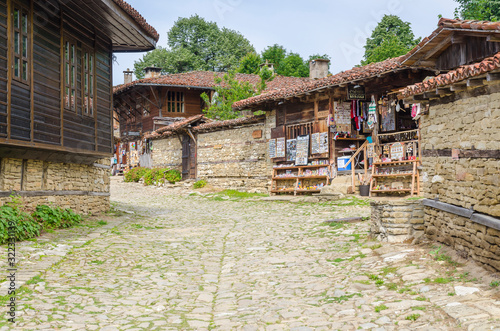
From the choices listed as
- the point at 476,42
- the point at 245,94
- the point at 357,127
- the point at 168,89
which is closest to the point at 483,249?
the point at 476,42

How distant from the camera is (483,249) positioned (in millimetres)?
5332

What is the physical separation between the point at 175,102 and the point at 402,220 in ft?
75.6

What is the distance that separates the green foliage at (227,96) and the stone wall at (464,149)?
1948cm

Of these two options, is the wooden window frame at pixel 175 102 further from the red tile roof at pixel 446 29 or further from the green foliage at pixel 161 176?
the red tile roof at pixel 446 29

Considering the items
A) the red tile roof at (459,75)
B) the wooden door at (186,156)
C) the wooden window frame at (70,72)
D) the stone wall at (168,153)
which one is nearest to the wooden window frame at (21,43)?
the wooden window frame at (70,72)

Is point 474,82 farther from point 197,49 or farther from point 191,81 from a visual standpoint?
point 197,49

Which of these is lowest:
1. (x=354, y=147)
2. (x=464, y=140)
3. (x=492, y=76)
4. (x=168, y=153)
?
(x=464, y=140)

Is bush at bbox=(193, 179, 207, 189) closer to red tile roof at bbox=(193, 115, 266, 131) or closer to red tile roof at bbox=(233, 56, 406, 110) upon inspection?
red tile roof at bbox=(193, 115, 266, 131)

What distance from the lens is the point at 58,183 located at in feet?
33.4

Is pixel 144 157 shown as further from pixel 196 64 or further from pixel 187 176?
pixel 196 64

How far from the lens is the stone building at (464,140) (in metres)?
5.27

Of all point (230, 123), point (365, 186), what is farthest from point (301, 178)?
point (230, 123)

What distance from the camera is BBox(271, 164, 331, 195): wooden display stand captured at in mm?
16086

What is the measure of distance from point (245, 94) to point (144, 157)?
24.6ft
